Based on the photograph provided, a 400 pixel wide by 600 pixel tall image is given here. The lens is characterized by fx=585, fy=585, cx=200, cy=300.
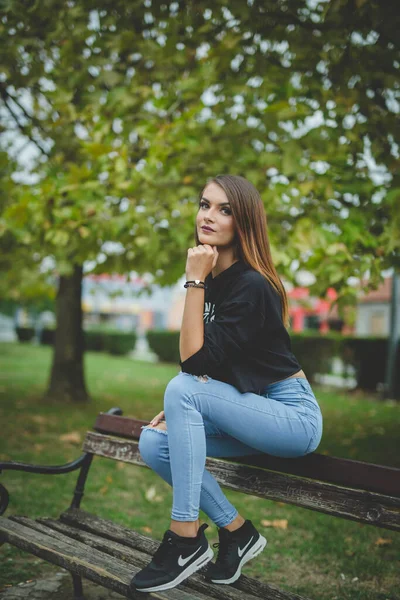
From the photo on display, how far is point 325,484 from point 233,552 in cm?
48

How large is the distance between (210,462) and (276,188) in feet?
10.7

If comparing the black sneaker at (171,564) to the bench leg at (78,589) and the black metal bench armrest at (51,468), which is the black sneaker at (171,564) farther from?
the bench leg at (78,589)

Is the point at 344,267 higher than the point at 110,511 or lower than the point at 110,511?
higher

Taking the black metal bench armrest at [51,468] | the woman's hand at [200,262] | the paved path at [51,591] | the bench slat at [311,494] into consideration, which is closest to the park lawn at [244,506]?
the paved path at [51,591]

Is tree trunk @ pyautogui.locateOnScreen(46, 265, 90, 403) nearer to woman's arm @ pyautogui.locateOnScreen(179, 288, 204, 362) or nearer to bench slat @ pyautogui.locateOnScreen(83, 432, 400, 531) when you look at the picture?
bench slat @ pyautogui.locateOnScreen(83, 432, 400, 531)

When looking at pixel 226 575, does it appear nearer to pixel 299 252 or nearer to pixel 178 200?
pixel 299 252

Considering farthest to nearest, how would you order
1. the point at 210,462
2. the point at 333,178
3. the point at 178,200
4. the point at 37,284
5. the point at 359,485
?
the point at 37,284 < the point at 178,200 < the point at 333,178 < the point at 210,462 < the point at 359,485

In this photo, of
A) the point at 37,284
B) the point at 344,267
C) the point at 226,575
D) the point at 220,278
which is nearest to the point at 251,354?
the point at 220,278

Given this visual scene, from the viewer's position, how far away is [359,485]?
2176mm

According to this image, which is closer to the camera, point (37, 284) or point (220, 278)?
point (220, 278)

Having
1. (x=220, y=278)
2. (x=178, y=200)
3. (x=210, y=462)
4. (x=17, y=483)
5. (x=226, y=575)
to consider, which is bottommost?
(x=17, y=483)

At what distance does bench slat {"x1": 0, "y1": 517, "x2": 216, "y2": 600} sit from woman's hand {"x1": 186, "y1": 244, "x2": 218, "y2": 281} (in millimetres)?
1147

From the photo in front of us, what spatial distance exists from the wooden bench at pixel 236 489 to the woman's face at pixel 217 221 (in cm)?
93

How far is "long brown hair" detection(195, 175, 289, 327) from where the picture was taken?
95.4 inches
